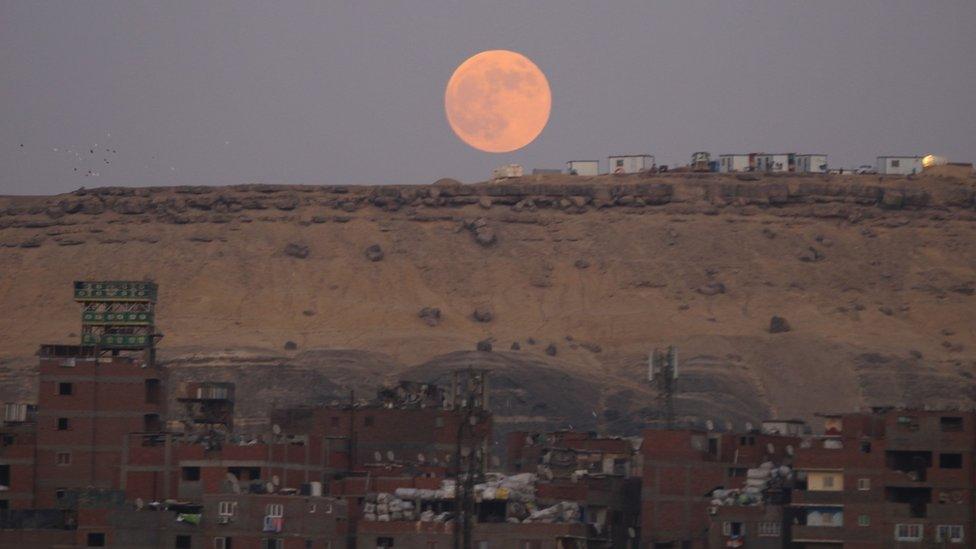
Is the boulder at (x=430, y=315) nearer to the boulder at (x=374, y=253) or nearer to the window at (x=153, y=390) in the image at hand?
the boulder at (x=374, y=253)

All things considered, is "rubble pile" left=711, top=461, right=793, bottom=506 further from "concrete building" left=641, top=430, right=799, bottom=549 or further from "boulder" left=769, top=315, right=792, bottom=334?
"boulder" left=769, top=315, right=792, bottom=334

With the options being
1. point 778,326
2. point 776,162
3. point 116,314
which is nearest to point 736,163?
point 776,162

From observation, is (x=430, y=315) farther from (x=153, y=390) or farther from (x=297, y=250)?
(x=153, y=390)

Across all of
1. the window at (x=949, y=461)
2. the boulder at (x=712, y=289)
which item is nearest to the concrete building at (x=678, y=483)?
the window at (x=949, y=461)

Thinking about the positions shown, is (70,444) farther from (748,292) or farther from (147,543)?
(748,292)

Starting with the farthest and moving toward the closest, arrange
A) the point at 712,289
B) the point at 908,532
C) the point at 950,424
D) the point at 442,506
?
the point at 712,289, the point at 442,506, the point at 950,424, the point at 908,532

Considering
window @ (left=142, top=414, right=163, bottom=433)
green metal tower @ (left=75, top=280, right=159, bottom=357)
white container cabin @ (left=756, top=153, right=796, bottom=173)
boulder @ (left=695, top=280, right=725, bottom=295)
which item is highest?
white container cabin @ (left=756, top=153, right=796, bottom=173)

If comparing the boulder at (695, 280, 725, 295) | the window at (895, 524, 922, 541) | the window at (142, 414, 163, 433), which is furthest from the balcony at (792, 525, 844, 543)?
the boulder at (695, 280, 725, 295)
